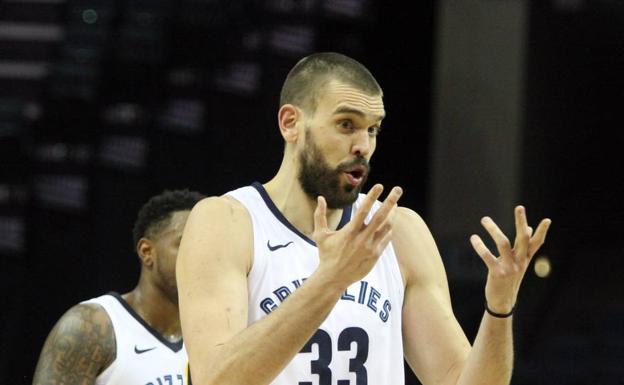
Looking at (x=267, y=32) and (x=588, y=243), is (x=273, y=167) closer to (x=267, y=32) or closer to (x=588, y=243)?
(x=267, y=32)

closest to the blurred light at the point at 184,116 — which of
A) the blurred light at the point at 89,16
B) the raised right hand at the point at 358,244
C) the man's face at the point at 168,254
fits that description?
the blurred light at the point at 89,16

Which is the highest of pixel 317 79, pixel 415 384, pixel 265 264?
pixel 317 79

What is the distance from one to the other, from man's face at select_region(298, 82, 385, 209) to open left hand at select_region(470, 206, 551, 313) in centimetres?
40

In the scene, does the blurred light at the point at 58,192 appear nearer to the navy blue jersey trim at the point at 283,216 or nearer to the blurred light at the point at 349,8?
the blurred light at the point at 349,8

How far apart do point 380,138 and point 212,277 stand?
183 inches

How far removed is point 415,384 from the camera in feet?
25.8

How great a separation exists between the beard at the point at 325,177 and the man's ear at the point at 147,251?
6.08 feet

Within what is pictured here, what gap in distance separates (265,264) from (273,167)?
13.9ft

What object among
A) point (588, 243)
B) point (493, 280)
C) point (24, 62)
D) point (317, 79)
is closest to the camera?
point (493, 280)

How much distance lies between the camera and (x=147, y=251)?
5465mm

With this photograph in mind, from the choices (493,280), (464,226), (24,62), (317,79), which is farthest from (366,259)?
(24,62)

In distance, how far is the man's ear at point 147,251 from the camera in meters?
5.44

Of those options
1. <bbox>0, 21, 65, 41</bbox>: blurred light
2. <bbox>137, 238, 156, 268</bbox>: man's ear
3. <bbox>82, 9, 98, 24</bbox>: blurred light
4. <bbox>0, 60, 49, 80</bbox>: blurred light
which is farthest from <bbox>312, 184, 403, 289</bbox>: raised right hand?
<bbox>0, 21, 65, 41</bbox>: blurred light

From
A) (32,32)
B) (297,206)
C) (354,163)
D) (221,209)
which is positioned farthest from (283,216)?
(32,32)
